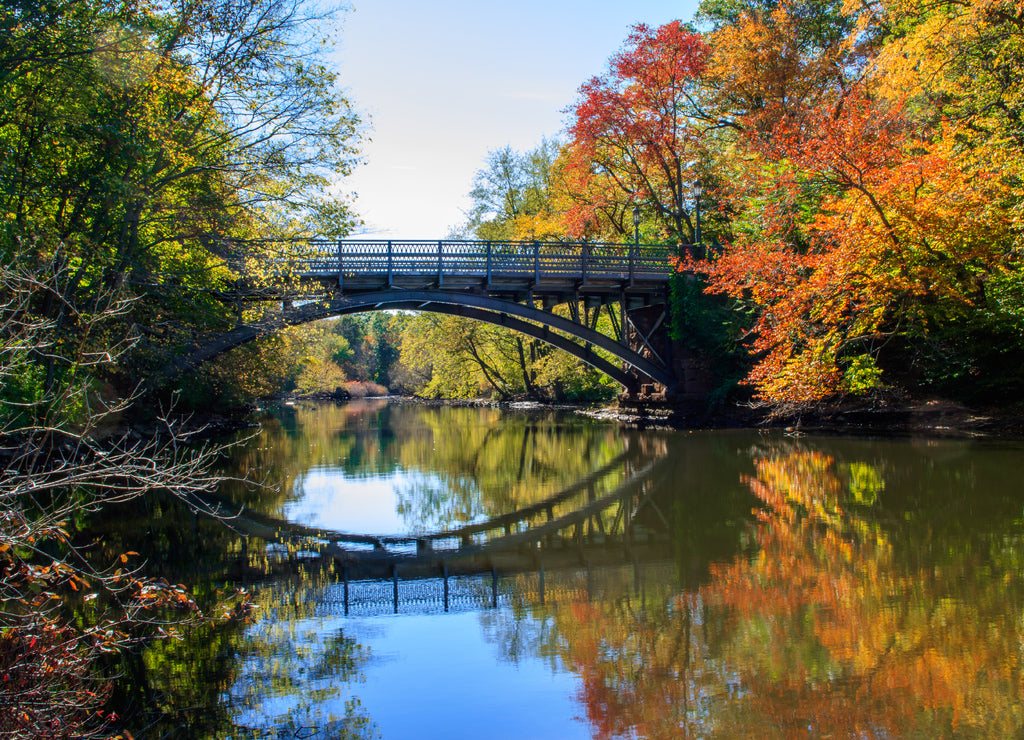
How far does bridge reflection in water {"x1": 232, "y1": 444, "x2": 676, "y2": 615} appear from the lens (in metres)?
7.18

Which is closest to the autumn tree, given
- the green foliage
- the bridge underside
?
the green foliage

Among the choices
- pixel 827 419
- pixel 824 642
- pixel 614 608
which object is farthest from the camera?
pixel 827 419

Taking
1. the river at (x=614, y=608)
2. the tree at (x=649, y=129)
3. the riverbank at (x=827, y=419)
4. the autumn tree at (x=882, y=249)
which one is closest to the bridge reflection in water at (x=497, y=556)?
the river at (x=614, y=608)

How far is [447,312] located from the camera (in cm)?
2262

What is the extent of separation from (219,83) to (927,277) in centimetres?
1340

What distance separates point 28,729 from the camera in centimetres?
366

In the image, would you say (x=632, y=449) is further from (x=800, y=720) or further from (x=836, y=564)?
(x=800, y=720)

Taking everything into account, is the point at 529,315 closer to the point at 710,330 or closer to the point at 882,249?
the point at 710,330

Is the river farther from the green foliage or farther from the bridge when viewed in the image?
the green foliage

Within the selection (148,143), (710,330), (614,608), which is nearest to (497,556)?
(614,608)

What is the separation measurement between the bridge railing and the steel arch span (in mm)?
709

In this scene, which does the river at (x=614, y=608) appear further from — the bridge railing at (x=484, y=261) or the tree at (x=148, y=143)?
the bridge railing at (x=484, y=261)

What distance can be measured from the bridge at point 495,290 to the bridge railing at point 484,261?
3 cm

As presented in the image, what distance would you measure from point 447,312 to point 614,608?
16.8 m
